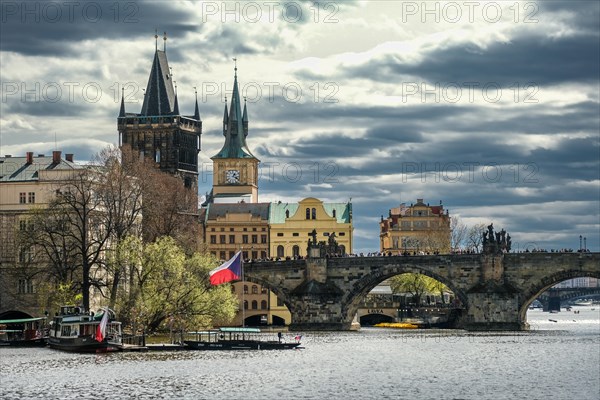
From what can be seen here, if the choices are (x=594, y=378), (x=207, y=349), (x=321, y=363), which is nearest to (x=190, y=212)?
(x=207, y=349)

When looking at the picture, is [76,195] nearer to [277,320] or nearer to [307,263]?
[307,263]

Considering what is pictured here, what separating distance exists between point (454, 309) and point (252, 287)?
33167 millimetres

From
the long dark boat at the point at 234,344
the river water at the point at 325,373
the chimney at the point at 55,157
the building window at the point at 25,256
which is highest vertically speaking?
the chimney at the point at 55,157

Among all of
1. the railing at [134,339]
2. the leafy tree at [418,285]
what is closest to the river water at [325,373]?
the railing at [134,339]

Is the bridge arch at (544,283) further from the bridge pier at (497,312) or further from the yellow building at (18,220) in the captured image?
the yellow building at (18,220)

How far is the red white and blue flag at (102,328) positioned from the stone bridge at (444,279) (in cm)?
4741

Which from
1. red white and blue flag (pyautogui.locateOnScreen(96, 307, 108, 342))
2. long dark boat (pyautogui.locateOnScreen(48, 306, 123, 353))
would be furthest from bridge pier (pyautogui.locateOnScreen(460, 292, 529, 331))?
red white and blue flag (pyautogui.locateOnScreen(96, 307, 108, 342))

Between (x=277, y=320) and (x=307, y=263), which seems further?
(x=277, y=320)

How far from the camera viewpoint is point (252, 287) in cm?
19650

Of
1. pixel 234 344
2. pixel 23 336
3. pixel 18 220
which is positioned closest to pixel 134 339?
pixel 234 344

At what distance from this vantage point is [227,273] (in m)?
122

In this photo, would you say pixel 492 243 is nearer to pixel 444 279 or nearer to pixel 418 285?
pixel 444 279

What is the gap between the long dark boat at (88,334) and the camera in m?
116

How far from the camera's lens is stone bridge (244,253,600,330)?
498 feet
